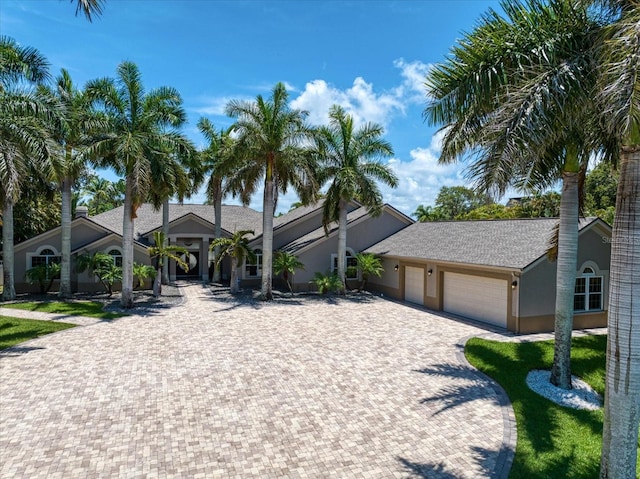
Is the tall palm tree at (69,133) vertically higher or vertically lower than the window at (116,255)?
higher

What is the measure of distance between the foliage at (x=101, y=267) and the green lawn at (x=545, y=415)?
1861 cm

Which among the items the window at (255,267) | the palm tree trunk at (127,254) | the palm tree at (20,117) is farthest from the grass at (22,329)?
the window at (255,267)

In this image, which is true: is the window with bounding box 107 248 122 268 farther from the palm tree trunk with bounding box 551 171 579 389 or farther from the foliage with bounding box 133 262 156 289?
the palm tree trunk with bounding box 551 171 579 389

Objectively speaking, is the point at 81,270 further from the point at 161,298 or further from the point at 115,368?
the point at 115,368

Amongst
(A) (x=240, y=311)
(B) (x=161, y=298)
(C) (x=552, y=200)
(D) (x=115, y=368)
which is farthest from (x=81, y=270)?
(C) (x=552, y=200)

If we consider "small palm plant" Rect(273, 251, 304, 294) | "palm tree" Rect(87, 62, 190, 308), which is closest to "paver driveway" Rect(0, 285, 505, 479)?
"palm tree" Rect(87, 62, 190, 308)

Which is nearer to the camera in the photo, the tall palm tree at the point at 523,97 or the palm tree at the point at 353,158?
the tall palm tree at the point at 523,97

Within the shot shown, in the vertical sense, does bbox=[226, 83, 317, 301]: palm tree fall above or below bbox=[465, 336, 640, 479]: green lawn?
above

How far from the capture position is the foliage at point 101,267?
21.7m

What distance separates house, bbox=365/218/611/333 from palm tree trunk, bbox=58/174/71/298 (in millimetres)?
18403

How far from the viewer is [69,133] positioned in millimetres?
16219

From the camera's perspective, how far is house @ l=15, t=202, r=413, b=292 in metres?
23.3

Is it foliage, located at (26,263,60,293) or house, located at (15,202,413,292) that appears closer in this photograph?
foliage, located at (26,263,60,293)

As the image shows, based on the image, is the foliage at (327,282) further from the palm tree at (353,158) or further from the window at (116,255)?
the window at (116,255)
